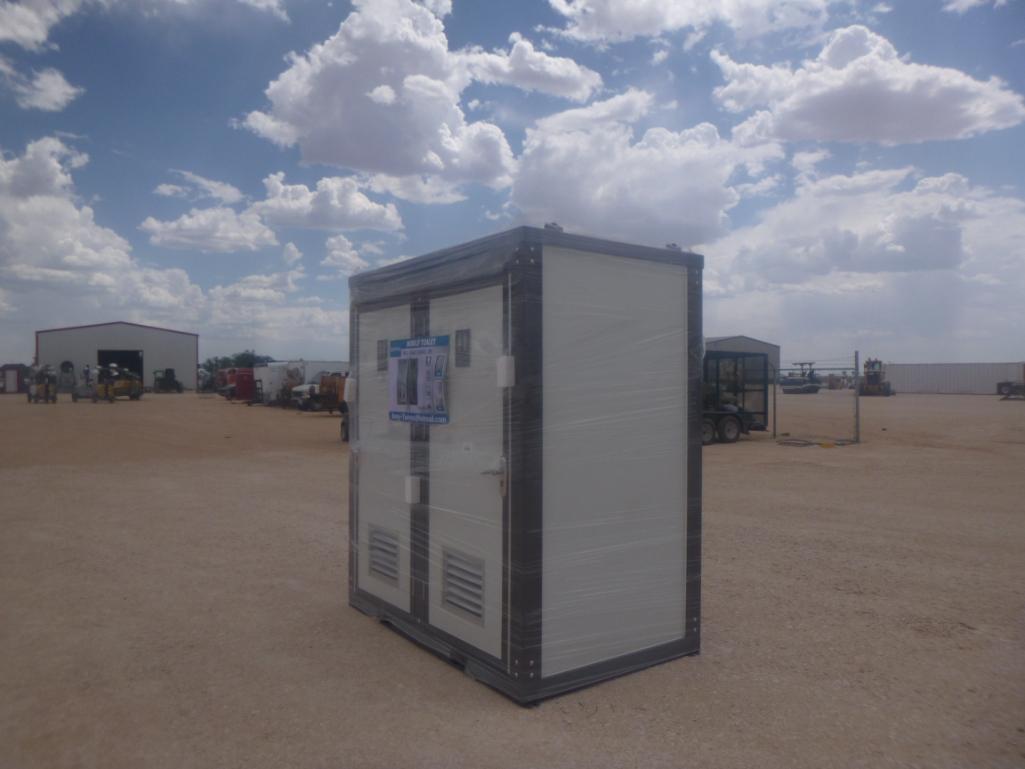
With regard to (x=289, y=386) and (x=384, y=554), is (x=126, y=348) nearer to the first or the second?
(x=289, y=386)

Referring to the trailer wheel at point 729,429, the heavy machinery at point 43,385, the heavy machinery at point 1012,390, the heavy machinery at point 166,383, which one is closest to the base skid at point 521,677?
the trailer wheel at point 729,429

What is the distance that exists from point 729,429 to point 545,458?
17.6 m

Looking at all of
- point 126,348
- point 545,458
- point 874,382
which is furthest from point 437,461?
point 126,348

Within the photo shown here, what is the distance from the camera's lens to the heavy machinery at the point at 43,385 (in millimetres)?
38719

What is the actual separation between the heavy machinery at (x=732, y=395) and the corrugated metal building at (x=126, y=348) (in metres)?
48.5

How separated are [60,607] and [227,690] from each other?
7.96 ft

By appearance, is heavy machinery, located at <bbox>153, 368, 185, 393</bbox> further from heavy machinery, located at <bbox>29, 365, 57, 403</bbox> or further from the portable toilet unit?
the portable toilet unit

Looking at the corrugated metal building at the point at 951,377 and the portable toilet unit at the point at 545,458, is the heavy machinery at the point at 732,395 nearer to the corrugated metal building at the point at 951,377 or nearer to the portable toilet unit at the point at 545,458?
the portable toilet unit at the point at 545,458

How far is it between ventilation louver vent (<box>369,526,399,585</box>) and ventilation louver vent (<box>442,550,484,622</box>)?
0.66 metres

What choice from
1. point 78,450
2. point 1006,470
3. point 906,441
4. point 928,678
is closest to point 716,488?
point 1006,470

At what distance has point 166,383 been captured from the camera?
55906 millimetres

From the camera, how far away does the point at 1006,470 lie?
14.7m

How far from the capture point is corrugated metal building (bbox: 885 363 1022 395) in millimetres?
56125

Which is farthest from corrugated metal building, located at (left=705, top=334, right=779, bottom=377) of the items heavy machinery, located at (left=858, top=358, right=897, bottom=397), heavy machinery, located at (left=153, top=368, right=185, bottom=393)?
heavy machinery, located at (left=153, top=368, right=185, bottom=393)
